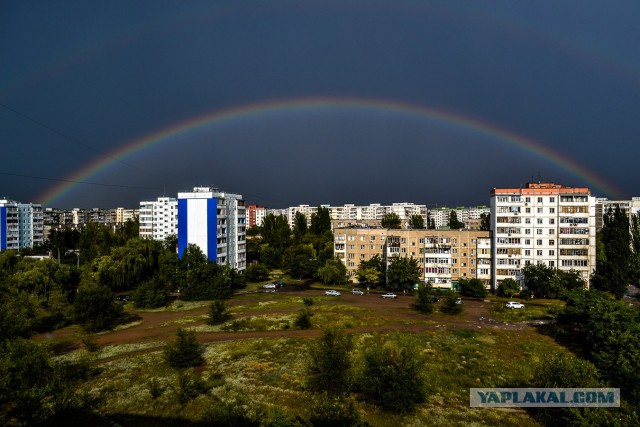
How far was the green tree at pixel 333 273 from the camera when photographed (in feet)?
179

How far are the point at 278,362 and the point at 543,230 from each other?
40309mm

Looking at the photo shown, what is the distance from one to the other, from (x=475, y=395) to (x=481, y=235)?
119 ft

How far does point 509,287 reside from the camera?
46.2 m

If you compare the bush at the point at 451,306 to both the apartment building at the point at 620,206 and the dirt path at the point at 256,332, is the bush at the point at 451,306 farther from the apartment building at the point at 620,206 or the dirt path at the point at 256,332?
the apartment building at the point at 620,206

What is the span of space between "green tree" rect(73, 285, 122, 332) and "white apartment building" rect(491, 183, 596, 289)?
43358 mm

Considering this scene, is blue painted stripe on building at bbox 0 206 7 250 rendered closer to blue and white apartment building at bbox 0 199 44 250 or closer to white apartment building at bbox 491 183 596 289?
blue and white apartment building at bbox 0 199 44 250

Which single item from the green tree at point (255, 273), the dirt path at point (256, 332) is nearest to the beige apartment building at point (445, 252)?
the dirt path at point (256, 332)

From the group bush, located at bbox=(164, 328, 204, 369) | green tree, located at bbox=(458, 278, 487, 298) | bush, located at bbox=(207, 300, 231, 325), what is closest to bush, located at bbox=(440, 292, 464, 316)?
green tree, located at bbox=(458, 278, 487, 298)

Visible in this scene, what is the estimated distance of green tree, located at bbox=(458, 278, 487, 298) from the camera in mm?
47281

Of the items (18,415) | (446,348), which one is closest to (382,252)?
(446,348)

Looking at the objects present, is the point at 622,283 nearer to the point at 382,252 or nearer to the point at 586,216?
the point at 586,216

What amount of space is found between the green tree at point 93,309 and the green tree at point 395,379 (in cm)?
2311

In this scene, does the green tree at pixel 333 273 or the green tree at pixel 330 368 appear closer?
the green tree at pixel 330 368

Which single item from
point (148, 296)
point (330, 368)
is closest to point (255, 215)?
point (148, 296)
